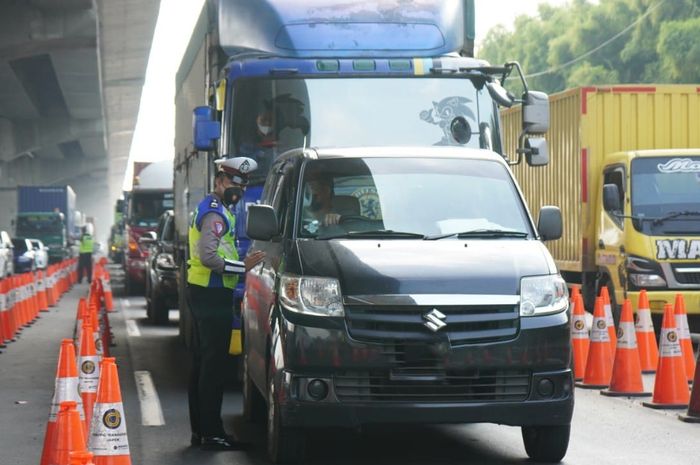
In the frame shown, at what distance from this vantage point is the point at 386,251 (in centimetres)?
901

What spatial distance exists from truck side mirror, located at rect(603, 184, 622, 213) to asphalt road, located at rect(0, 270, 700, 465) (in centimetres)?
440

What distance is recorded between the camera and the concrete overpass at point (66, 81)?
125 ft

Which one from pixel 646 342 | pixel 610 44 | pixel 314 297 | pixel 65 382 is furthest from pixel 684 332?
pixel 610 44

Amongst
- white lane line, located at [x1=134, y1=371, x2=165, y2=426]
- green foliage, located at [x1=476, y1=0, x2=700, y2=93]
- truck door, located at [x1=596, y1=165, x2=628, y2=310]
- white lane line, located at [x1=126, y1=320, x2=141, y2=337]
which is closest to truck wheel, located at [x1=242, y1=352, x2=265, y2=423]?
white lane line, located at [x1=134, y1=371, x2=165, y2=426]

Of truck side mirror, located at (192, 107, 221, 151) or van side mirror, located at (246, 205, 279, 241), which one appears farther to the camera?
truck side mirror, located at (192, 107, 221, 151)

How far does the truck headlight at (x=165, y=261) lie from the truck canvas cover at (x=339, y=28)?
8.78 meters

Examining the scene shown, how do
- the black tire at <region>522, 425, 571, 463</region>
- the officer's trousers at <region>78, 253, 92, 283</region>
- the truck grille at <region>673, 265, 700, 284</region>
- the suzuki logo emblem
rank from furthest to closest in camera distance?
the officer's trousers at <region>78, 253, 92, 283</region> < the truck grille at <region>673, 265, 700, 284</region> < the black tire at <region>522, 425, 571, 463</region> < the suzuki logo emblem

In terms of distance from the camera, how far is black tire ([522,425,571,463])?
29.5 ft

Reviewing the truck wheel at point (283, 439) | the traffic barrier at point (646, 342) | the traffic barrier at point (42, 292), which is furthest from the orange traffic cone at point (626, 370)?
the traffic barrier at point (42, 292)

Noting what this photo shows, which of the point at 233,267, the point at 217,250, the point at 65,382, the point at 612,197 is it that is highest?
the point at 612,197

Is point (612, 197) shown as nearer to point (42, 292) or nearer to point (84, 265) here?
point (42, 292)

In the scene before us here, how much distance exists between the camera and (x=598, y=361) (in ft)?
44.0

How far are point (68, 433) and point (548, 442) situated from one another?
3.41 metres

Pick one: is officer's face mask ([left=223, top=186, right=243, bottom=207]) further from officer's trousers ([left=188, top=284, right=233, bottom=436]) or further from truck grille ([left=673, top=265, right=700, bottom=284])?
truck grille ([left=673, top=265, right=700, bottom=284])
